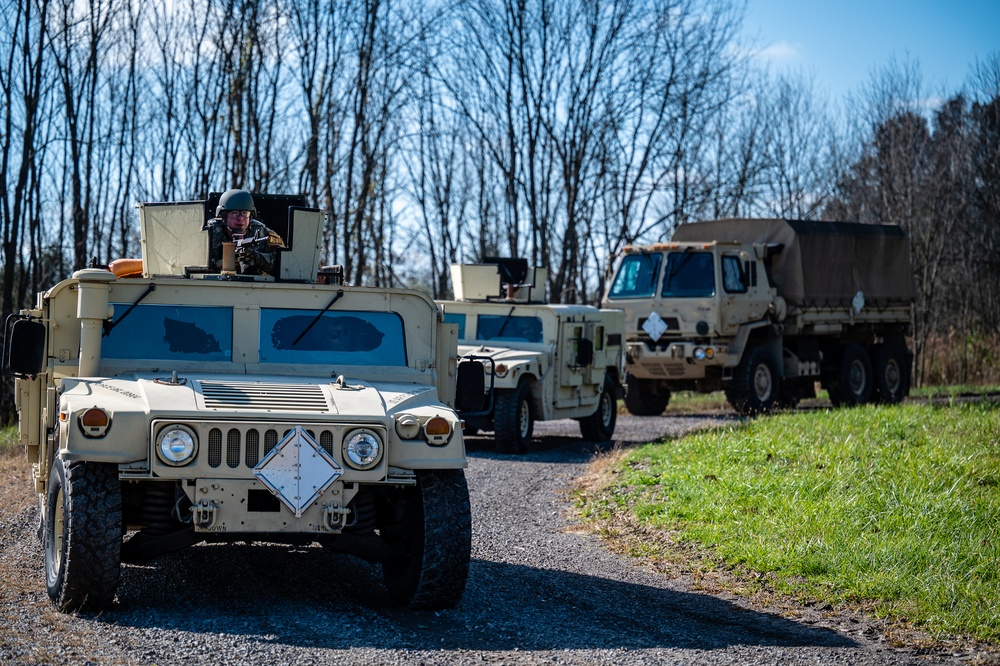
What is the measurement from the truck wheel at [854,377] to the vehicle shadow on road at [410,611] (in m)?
13.0

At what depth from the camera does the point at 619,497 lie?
392 inches

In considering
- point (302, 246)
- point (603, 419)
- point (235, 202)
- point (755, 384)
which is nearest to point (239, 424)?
point (235, 202)

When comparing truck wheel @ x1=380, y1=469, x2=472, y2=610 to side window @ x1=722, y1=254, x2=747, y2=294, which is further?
side window @ x1=722, y1=254, x2=747, y2=294

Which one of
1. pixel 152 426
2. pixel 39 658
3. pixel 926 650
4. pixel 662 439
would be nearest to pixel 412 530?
pixel 152 426

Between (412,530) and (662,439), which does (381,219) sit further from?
(412,530)

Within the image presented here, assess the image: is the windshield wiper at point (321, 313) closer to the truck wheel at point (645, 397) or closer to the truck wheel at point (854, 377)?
the truck wheel at point (645, 397)

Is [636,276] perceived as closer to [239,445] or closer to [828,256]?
[828,256]

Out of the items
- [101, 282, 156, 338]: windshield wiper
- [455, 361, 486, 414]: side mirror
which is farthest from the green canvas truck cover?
[101, 282, 156, 338]: windshield wiper

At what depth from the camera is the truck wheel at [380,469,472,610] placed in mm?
5879

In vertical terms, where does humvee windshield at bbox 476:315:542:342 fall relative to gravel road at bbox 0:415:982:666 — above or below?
above

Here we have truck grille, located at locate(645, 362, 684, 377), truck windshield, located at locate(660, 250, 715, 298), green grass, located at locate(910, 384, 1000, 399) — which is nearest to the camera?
truck windshield, located at locate(660, 250, 715, 298)

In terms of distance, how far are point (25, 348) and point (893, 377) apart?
16.9m

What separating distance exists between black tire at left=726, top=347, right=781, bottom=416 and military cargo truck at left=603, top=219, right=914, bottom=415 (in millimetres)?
19

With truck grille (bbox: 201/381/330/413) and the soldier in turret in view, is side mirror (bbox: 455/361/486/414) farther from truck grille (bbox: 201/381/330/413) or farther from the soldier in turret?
the soldier in turret
